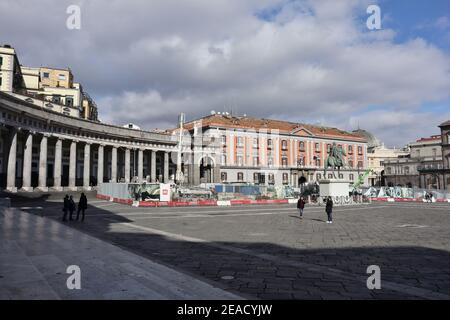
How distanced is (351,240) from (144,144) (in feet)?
179

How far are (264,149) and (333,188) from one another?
114ft

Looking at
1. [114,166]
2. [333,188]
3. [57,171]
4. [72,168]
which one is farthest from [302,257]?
[114,166]

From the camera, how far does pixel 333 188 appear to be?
38.6m

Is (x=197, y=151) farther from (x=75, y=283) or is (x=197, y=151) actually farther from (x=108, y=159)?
(x=75, y=283)

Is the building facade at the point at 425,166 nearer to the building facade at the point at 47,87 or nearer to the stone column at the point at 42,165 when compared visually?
the building facade at the point at 47,87

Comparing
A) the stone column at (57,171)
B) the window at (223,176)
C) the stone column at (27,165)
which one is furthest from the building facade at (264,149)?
the stone column at (27,165)

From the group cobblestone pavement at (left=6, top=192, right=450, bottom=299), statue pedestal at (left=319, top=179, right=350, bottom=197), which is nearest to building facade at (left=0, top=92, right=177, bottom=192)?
cobblestone pavement at (left=6, top=192, right=450, bottom=299)

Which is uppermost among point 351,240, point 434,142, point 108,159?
point 434,142

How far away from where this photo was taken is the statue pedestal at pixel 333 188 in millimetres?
38406

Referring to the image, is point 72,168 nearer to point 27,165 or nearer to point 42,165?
point 42,165

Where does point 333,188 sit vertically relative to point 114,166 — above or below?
below

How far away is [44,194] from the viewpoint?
38.0 m

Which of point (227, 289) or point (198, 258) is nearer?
point (227, 289)
